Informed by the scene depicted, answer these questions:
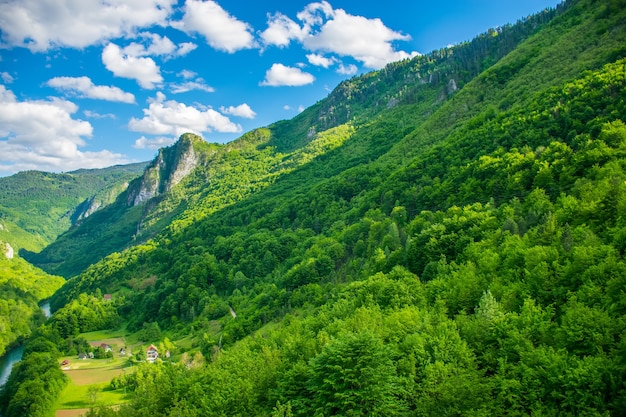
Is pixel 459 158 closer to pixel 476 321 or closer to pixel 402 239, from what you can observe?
pixel 402 239

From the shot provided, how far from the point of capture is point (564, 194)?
2040 inches

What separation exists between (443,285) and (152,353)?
82288 millimetres

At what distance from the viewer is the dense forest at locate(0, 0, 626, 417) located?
26672 mm

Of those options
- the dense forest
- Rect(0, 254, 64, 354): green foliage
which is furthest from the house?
Rect(0, 254, 64, 354): green foliage

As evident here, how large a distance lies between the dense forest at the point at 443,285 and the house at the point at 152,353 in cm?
1116

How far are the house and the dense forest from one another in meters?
11.2

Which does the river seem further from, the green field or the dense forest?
the green field

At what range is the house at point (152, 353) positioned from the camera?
318 ft

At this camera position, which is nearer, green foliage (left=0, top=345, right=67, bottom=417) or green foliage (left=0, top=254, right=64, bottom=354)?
green foliage (left=0, top=345, right=67, bottom=417)

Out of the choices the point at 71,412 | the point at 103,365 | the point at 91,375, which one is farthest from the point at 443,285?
the point at 103,365

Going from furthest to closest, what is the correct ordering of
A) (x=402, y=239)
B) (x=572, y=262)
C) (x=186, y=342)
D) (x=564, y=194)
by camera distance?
(x=186, y=342) → (x=402, y=239) → (x=564, y=194) → (x=572, y=262)

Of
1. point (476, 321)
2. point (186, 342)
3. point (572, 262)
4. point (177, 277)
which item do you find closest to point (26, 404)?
point (186, 342)

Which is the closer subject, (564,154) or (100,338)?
(564,154)

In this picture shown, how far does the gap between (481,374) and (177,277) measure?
131 metres
